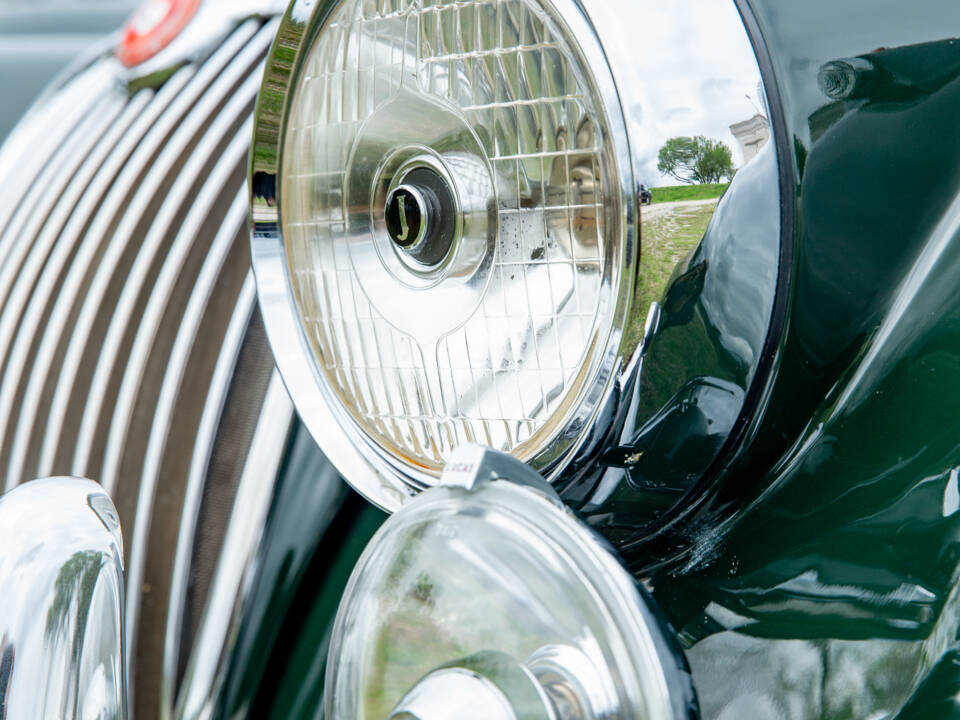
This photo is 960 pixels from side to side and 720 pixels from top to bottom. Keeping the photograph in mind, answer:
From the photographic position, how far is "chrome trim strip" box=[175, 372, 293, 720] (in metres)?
0.92

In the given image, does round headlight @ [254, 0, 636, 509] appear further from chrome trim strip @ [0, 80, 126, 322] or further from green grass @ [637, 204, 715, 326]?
chrome trim strip @ [0, 80, 126, 322]

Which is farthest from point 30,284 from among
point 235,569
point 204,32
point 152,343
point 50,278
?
point 235,569

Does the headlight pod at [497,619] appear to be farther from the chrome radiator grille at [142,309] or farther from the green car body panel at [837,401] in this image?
the chrome radiator grille at [142,309]

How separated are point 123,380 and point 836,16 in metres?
0.92

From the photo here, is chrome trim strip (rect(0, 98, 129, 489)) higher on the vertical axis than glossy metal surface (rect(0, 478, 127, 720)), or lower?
higher

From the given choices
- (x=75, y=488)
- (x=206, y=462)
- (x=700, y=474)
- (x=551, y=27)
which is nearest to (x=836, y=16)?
(x=551, y=27)

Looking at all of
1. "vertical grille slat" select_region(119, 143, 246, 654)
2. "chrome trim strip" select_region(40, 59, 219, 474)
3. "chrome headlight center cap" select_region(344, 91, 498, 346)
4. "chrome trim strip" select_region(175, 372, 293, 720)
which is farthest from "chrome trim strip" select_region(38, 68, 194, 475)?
"chrome headlight center cap" select_region(344, 91, 498, 346)

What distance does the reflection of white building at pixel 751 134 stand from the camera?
0.53 metres

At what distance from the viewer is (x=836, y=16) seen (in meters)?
0.55

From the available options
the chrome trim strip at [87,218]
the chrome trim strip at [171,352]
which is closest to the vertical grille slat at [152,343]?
the chrome trim strip at [171,352]

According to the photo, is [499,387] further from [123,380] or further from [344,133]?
[123,380]

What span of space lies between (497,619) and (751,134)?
275 mm

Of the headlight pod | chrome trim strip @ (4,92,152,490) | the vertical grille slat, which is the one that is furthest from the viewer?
chrome trim strip @ (4,92,152,490)

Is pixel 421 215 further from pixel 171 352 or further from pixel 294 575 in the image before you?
pixel 171 352
